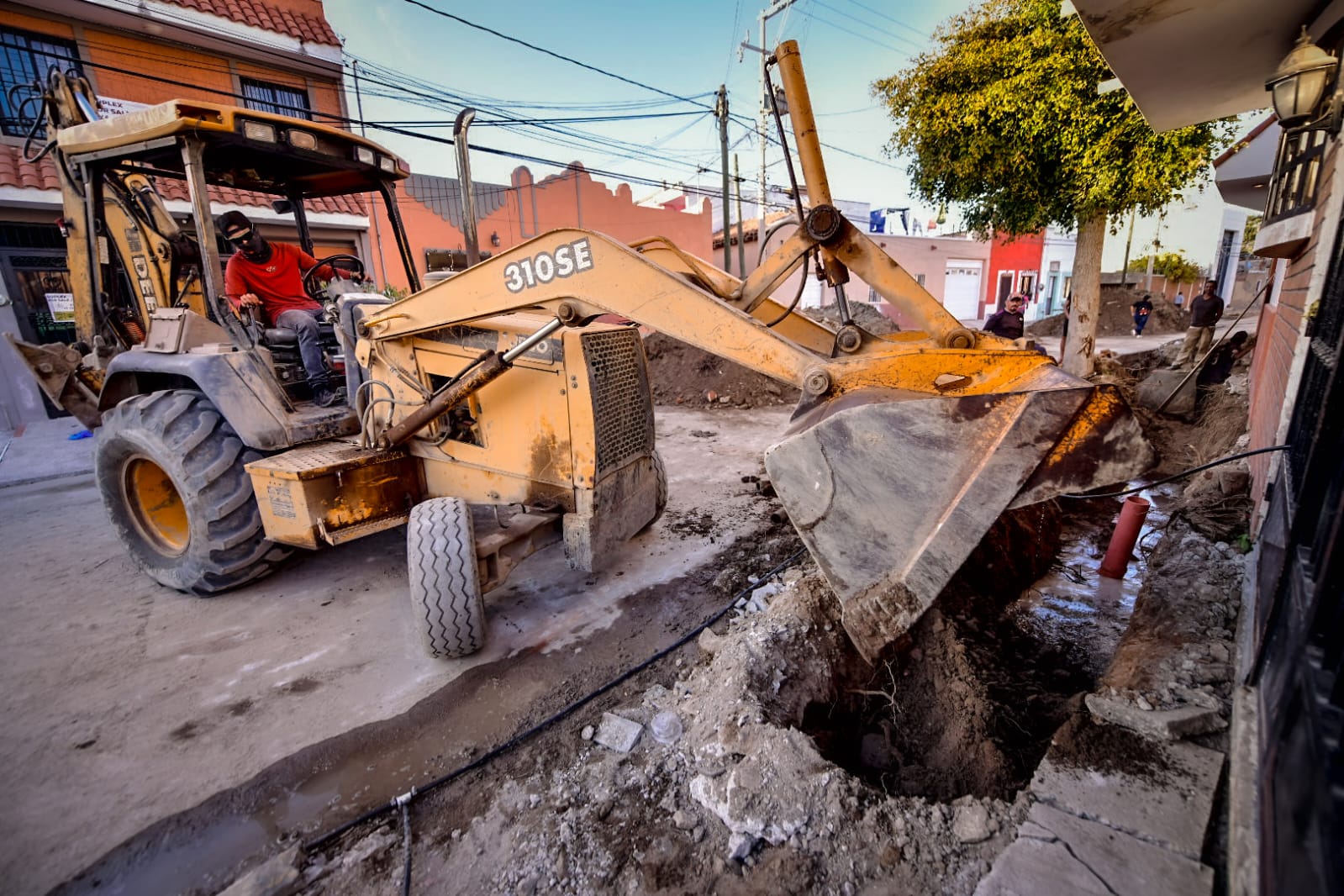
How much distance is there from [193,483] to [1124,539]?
6.23 meters

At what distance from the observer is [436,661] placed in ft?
11.1

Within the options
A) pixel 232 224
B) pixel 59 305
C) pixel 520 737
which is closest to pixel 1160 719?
pixel 520 737

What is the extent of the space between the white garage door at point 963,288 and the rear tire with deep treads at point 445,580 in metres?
29.7

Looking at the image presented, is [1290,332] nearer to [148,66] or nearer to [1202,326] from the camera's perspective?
[1202,326]

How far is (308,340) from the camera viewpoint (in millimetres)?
4367

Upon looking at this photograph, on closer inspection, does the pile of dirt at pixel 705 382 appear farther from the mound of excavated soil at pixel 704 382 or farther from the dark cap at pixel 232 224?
the dark cap at pixel 232 224

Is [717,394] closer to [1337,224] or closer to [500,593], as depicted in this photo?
[500,593]

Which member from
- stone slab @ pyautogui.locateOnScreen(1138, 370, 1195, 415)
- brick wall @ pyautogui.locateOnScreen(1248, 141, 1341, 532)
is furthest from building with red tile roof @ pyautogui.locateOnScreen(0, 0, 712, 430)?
stone slab @ pyautogui.locateOnScreen(1138, 370, 1195, 415)

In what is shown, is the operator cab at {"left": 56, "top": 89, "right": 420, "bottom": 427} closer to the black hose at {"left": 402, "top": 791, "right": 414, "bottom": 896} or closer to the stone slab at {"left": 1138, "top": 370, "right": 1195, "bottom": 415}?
the black hose at {"left": 402, "top": 791, "right": 414, "bottom": 896}

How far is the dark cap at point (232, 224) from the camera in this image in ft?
14.1

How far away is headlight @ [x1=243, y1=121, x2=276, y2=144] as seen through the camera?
3783 millimetres

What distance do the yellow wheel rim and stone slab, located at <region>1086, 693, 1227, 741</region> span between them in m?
5.49

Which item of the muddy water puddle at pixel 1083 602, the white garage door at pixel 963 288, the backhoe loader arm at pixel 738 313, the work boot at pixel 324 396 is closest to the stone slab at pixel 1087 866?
the backhoe loader arm at pixel 738 313

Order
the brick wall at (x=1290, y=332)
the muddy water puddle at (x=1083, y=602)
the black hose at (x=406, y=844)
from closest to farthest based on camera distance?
the black hose at (x=406, y=844)
the brick wall at (x=1290, y=332)
the muddy water puddle at (x=1083, y=602)
